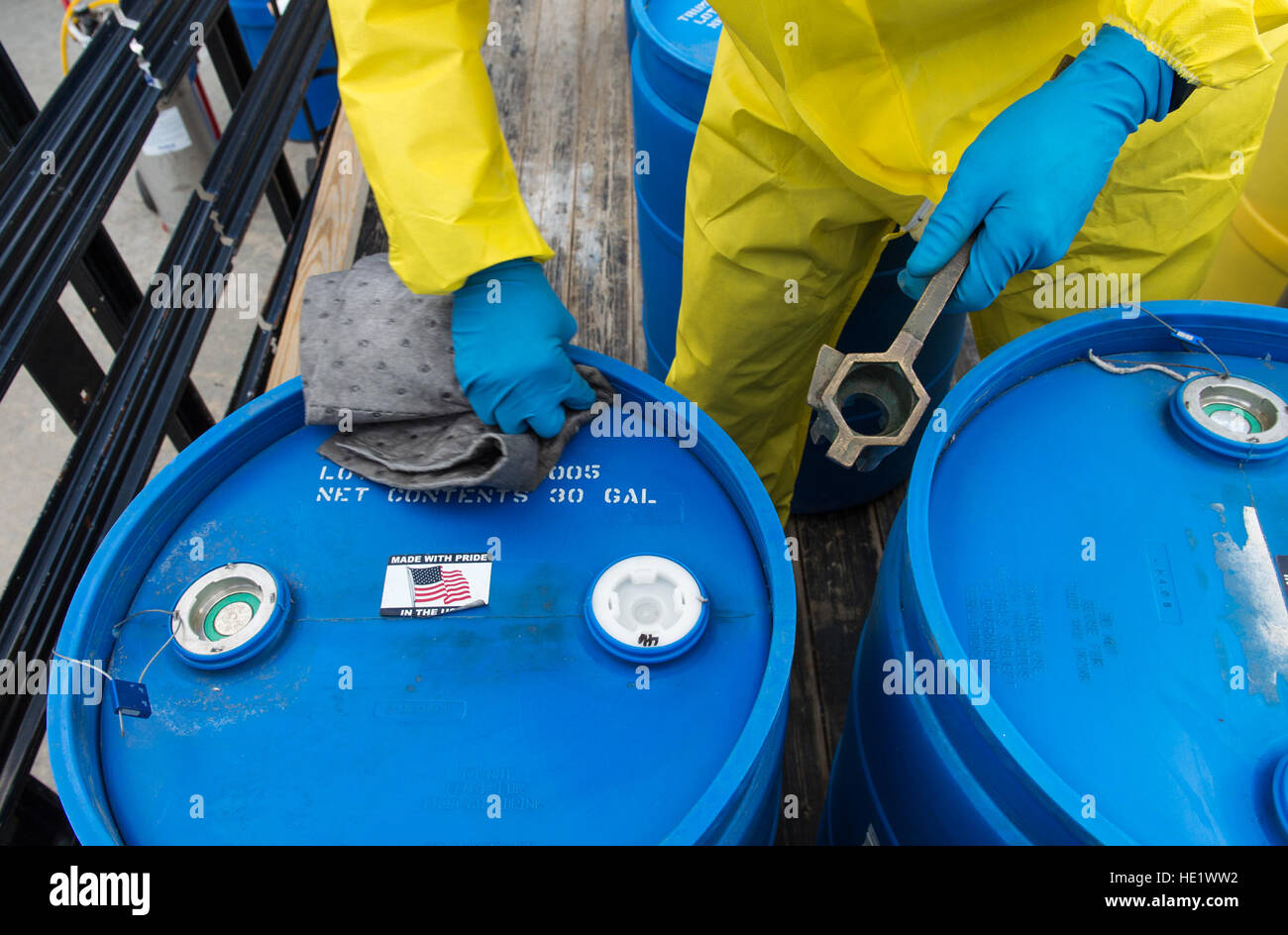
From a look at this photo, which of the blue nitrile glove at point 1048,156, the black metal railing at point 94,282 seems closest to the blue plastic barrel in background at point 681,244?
the blue nitrile glove at point 1048,156

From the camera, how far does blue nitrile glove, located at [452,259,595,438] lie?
1097 mm

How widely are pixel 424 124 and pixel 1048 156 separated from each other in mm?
762

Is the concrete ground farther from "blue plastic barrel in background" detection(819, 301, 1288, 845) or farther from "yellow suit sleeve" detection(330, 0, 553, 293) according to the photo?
"blue plastic barrel in background" detection(819, 301, 1288, 845)

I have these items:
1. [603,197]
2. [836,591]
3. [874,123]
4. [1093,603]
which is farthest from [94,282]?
[1093,603]

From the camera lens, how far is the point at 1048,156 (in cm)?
110

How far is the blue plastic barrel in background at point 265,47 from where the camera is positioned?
2977 millimetres

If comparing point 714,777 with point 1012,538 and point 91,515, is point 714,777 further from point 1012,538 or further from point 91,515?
point 91,515

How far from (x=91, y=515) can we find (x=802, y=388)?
1.26m

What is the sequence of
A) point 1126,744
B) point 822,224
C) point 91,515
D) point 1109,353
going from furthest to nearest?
point 91,515
point 822,224
point 1109,353
point 1126,744

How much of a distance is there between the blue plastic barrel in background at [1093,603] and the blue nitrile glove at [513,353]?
1.44 feet

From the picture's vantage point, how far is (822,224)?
1.38m

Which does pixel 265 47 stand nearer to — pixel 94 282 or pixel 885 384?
pixel 94 282

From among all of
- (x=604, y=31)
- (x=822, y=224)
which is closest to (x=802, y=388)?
(x=822, y=224)

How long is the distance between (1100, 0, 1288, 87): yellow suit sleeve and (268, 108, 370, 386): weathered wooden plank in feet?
5.52
